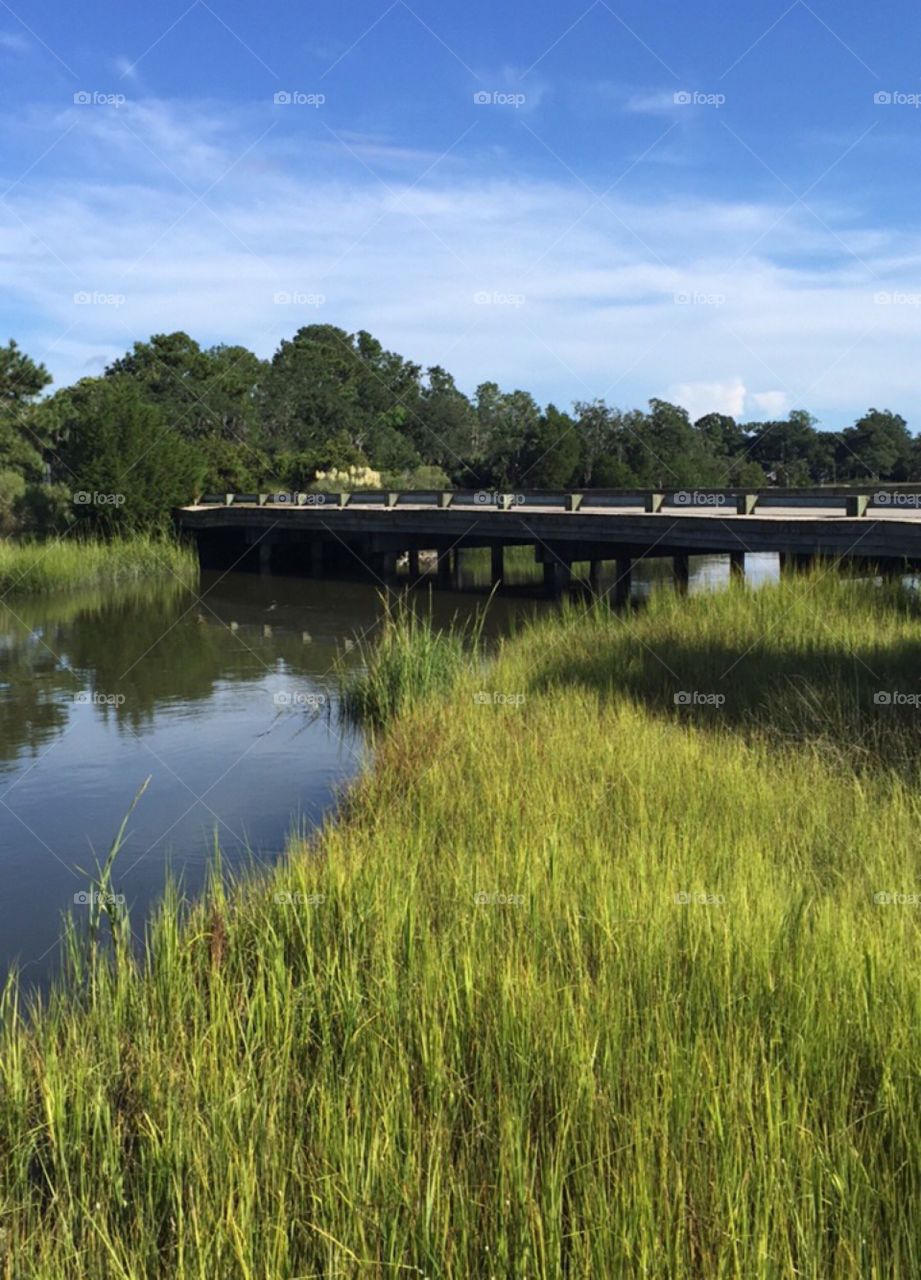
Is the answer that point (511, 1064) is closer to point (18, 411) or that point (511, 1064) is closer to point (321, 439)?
point (18, 411)

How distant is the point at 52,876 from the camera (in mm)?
8578

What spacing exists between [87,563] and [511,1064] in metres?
30.3

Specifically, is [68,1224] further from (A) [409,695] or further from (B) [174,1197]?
(A) [409,695]

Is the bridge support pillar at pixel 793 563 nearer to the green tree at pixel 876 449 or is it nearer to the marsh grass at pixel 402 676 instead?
the marsh grass at pixel 402 676

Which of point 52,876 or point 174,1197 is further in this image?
point 52,876

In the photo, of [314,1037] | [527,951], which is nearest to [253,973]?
[314,1037]

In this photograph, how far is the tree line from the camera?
125ft

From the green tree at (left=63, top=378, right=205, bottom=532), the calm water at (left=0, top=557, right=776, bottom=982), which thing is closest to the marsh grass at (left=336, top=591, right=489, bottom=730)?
the calm water at (left=0, top=557, right=776, bottom=982)

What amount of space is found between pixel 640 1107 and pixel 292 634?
20.6m

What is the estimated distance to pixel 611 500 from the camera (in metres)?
28.0

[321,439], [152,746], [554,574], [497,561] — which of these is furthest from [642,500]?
[321,439]

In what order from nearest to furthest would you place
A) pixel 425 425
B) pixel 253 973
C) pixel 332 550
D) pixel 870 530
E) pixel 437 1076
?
pixel 437 1076 → pixel 253 973 → pixel 870 530 → pixel 332 550 → pixel 425 425

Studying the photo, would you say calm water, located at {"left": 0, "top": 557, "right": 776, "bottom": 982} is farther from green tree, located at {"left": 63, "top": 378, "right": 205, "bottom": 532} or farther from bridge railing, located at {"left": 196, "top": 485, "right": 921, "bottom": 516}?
green tree, located at {"left": 63, "top": 378, "right": 205, "bottom": 532}

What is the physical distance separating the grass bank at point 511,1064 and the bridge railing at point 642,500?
1572 centimetres
